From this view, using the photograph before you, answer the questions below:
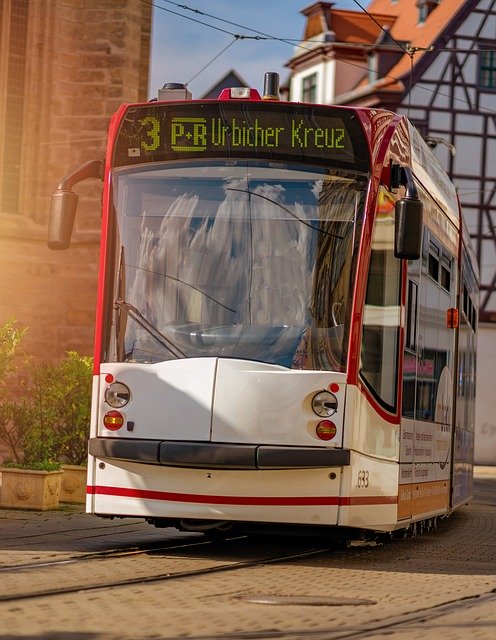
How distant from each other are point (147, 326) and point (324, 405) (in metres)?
1.40

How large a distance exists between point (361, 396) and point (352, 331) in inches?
17.9

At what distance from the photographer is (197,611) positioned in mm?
7637

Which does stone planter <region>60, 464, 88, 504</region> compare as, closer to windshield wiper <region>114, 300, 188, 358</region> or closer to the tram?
the tram

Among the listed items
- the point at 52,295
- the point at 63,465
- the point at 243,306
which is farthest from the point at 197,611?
the point at 52,295

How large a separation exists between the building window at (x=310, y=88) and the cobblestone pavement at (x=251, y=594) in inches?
1438

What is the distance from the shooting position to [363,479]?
10797 mm

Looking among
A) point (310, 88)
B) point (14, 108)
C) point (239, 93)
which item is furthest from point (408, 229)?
point (310, 88)

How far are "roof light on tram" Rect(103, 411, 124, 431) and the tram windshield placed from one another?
0.40 meters

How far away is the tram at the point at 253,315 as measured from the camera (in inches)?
414

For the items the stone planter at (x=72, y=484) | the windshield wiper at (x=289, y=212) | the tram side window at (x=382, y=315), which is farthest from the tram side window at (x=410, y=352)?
the stone planter at (x=72, y=484)

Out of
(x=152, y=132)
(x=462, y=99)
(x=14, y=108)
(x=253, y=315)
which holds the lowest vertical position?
(x=253, y=315)

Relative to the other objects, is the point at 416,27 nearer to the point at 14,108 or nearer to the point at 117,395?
the point at 14,108

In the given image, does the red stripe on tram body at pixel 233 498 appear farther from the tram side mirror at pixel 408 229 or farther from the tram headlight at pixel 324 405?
the tram side mirror at pixel 408 229

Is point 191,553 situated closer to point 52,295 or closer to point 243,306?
point 243,306
